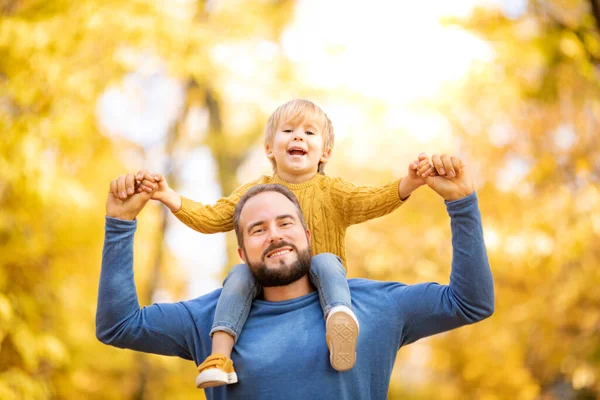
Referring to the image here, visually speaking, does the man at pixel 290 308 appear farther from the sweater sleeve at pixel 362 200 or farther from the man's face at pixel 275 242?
the sweater sleeve at pixel 362 200

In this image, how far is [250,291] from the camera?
7.93 feet

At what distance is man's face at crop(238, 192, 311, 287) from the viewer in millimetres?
2346

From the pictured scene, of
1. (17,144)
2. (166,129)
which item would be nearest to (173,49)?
(17,144)

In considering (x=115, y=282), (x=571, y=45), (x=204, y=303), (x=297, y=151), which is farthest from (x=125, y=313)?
(x=571, y=45)

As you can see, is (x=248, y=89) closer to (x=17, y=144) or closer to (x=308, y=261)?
(x=17, y=144)

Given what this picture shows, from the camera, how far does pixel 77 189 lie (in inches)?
208

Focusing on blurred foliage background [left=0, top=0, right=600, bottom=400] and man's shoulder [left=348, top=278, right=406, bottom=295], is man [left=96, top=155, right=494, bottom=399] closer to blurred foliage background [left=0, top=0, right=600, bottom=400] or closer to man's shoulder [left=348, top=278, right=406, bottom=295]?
man's shoulder [left=348, top=278, right=406, bottom=295]

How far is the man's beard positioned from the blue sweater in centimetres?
10

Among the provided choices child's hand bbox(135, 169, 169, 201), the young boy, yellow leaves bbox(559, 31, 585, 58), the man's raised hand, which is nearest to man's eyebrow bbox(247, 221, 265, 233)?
the young boy

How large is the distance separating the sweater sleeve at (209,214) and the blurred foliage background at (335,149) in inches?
94.0

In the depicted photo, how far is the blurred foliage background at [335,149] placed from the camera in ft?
17.3

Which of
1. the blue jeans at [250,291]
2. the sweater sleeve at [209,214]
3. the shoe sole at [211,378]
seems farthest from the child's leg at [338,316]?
the sweater sleeve at [209,214]

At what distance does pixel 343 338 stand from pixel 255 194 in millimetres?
608

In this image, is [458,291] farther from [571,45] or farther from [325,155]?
[571,45]
